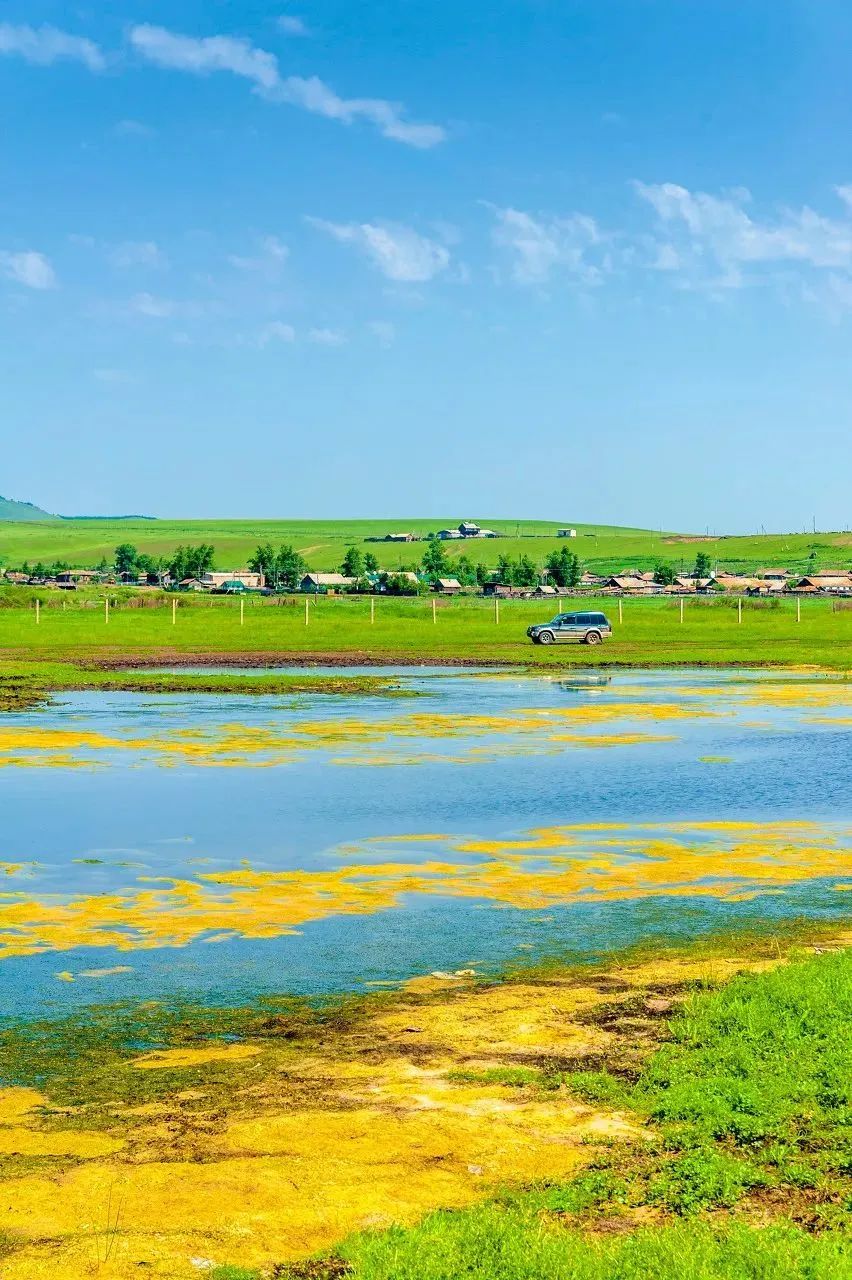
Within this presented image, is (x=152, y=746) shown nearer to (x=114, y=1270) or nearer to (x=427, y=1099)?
(x=427, y=1099)

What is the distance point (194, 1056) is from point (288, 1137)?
2.24 meters

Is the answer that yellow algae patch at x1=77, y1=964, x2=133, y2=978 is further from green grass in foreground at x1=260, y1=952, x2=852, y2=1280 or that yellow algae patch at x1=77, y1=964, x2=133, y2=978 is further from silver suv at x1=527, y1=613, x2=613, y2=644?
silver suv at x1=527, y1=613, x2=613, y2=644

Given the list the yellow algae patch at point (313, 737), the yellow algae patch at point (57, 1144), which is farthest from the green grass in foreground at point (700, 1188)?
the yellow algae patch at point (313, 737)

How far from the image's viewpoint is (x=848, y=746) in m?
36.3

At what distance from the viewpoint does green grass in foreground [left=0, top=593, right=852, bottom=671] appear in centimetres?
7231

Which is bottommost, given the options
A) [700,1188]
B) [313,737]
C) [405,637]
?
[313,737]

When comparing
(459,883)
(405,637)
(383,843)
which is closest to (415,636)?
(405,637)

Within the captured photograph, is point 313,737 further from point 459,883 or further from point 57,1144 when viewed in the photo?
point 57,1144

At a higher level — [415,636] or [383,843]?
[415,636]

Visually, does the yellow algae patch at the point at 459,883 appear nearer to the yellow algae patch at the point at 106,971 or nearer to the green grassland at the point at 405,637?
the yellow algae patch at the point at 106,971

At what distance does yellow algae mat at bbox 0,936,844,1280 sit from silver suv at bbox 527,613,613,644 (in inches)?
2696

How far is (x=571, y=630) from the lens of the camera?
82.6m

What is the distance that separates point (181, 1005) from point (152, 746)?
23.5 m

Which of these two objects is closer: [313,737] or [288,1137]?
[288,1137]
